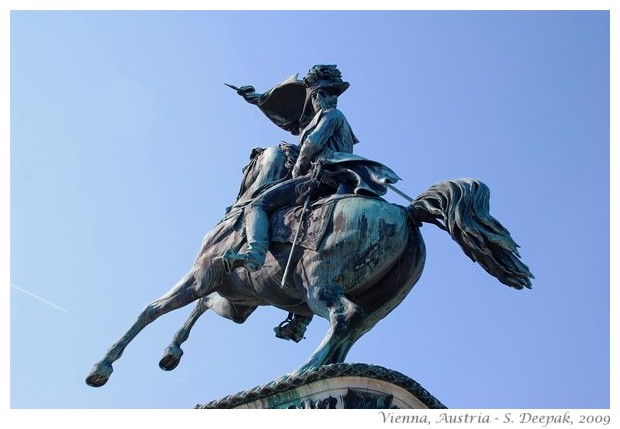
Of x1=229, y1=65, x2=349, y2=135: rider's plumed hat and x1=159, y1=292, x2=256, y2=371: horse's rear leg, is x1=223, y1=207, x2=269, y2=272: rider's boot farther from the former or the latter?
x1=229, y1=65, x2=349, y2=135: rider's plumed hat

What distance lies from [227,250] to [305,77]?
2575 mm

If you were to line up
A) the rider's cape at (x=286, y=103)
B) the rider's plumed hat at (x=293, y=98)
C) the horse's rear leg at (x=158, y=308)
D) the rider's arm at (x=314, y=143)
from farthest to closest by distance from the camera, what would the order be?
the rider's cape at (x=286, y=103) → the rider's plumed hat at (x=293, y=98) → the rider's arm at (x=314, y=143) → the horse's rear leg at (x=158, y=308)

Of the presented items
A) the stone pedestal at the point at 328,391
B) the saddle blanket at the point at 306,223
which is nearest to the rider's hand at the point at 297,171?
the saddle blanket at the point at 306,223

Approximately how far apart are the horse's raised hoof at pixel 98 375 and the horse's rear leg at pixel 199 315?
0.97 meters

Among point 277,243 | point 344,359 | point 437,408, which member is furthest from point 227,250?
point 437,408

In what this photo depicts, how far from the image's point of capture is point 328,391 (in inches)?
634

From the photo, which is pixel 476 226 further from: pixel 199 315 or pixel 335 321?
pixel 199 315

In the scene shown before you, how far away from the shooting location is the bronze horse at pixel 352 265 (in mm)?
16906

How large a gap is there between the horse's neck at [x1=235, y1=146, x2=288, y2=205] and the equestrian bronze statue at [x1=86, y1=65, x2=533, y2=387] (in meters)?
0.02

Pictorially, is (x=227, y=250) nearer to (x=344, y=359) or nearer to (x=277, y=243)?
(x=277, y=243)

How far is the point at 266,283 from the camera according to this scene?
17500 millimetres

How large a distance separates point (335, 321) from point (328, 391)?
88cm

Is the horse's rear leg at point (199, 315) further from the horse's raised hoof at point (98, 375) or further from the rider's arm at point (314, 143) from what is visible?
the rider's arm at point (314, 143)

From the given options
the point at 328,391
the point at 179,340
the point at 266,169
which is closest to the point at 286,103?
the point at 266,169
